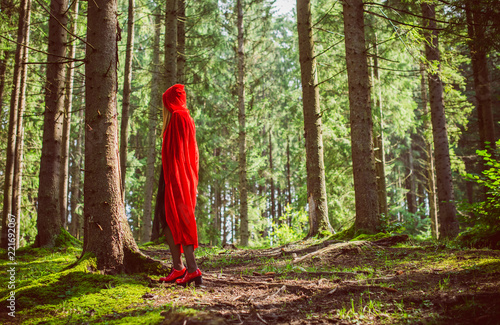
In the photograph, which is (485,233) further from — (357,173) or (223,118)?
(223,118)

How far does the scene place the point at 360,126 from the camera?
24.5ft

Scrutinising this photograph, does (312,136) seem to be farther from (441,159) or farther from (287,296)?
(287,296)

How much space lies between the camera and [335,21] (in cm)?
1198

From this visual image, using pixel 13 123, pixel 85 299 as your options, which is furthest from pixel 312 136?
pixel 13 123

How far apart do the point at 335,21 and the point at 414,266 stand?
9964 mm

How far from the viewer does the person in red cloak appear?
12.5 ft

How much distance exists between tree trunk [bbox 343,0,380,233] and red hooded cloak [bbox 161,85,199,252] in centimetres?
449

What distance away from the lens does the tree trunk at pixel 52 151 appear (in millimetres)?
7176

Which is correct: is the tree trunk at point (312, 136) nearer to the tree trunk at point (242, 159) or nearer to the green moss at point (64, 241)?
the tree trunk at point (242, 159)

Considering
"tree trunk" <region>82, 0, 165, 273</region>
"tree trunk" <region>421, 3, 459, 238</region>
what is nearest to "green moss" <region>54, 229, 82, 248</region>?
"tree trunk" <region>82, 0, 165, 273</region>

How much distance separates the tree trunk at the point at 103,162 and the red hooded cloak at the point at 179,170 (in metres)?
0.63

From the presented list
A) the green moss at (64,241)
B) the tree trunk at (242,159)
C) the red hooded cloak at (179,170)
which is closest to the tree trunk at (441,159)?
Answer: the tree trunk at (242,159)

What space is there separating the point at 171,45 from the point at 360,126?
21.3 ft

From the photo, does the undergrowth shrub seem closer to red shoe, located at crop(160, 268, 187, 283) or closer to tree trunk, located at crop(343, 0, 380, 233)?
tree trunk, located at crop(343, 0, 380, 233)
